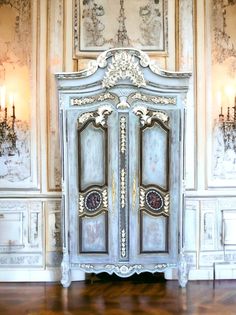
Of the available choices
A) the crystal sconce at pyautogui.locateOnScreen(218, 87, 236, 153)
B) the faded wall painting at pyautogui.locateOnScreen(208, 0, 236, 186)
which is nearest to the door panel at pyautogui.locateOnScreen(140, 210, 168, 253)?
the faded wall painting at pyautogui.locateOnScreen(208, 0, 236, 186)

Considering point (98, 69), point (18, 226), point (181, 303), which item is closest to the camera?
point (181, 303)

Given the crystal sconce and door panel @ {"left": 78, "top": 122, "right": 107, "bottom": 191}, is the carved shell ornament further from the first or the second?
the crystal sconce

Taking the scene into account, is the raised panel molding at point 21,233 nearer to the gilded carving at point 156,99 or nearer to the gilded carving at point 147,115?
the gilded carving at point 147,115

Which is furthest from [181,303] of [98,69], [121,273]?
[98,69]

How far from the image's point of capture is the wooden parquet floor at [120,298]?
12.2 ft

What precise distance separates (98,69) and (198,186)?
1.59 meters

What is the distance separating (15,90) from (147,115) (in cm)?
142

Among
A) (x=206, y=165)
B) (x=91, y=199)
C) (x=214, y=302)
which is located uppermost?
(x=206, y=165)

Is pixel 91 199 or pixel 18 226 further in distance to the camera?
pixel 18 226

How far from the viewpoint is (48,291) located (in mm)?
4270

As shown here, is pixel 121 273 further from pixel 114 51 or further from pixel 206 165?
pixel 114 51

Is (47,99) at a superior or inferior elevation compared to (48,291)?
superior

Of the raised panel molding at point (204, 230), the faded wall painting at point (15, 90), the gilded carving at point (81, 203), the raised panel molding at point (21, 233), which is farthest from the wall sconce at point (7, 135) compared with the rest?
the raised panel molding at point (204, 230)

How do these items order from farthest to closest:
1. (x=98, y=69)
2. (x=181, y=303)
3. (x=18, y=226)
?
(x=18, y=226) → (x=98, y=69) → (x=181, y=303)
